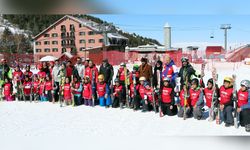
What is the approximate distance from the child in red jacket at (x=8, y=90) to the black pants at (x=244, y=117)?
6.33 m

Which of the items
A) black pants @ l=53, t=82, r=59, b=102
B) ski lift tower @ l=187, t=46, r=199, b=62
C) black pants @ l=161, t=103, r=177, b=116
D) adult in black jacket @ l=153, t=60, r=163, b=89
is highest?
ski lift tower @ l=187, t=46, r=199, b=62

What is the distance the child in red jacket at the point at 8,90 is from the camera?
8953mm

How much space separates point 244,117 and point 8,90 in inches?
255

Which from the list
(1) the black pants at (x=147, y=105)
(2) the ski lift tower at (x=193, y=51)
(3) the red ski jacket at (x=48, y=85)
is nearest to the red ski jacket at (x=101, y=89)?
(1) the black pants at (x=147, y=105)

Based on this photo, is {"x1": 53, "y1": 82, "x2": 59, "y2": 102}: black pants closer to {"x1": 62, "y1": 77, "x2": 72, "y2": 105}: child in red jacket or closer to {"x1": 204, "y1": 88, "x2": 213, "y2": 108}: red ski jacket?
{"x1": 62, "y1": 77, "x2": 72, "y2": 105}: child in red jacket

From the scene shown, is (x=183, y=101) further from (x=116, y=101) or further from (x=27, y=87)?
(x=27, y=87)

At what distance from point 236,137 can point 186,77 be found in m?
2.21

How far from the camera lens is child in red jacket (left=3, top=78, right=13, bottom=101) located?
895 cm

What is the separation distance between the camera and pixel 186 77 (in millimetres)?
6445

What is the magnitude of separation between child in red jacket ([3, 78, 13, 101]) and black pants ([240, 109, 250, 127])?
6.33m

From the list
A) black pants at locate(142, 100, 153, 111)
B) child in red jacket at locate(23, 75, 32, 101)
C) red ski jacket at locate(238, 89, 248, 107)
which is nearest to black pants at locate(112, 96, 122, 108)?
black pants at locate(142, 100, 153, 111)

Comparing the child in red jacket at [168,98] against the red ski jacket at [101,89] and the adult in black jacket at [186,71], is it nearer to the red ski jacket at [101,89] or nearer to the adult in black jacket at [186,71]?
the adult in black jacket at [186,71]
